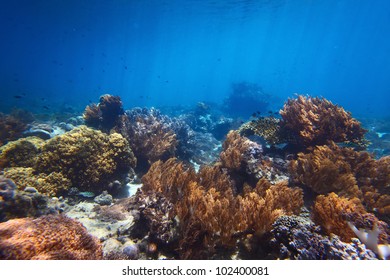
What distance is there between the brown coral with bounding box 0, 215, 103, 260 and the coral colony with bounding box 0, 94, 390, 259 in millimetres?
14

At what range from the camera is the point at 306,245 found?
10.8 ft

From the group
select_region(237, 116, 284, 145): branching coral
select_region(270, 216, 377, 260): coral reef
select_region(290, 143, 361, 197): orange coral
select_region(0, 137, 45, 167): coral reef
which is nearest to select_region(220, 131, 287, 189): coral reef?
select_region(290, 143, 361, 197): orange coral

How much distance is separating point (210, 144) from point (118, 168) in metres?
8.96

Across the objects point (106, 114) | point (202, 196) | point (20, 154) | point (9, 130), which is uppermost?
point (106, 114)

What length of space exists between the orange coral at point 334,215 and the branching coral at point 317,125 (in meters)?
3.59

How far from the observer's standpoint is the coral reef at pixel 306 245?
304cm

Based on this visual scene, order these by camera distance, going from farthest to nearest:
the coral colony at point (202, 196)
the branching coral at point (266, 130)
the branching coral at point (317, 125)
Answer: the branching coral at point (266, 130) → the branching coral at point (317, 125) → the coral colony at point (202, 196)

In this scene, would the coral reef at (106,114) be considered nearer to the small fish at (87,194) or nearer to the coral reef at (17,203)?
the small fish at (87,194)

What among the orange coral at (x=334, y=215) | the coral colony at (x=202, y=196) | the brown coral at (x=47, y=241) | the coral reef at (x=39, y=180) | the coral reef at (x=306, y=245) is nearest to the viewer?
the brown coral at (x=47, y=241)

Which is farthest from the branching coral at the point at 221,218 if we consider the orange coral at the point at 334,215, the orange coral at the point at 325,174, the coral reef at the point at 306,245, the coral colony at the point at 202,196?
the orange coral at the point at 325,174

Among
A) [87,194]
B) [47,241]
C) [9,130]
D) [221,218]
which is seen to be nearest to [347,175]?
[221,218]

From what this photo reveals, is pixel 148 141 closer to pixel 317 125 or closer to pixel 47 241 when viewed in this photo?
pixel 47 241

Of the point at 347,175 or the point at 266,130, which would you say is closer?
the point at 347,175

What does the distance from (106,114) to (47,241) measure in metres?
9.27
